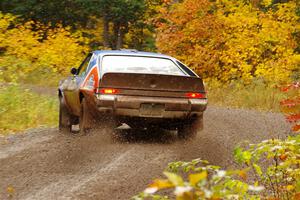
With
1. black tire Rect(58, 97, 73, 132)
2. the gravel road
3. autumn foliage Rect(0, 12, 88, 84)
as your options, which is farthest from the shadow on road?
autumn foliage Rect(0, 12, 88, 84)

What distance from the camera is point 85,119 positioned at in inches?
359

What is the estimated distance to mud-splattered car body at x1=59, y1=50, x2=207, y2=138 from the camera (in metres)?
8.47

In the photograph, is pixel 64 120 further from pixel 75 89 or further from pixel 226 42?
pixel 226 42

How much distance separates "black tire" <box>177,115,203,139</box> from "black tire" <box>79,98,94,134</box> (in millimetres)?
1505

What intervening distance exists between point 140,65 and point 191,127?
1303 mm

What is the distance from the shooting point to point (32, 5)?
31.6 m

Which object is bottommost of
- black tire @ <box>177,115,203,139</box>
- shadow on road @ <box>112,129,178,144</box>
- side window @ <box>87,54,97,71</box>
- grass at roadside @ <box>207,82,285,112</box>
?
grass at roadside @ <box>207,82,285,112</box>

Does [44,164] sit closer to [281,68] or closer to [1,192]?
[1,192]

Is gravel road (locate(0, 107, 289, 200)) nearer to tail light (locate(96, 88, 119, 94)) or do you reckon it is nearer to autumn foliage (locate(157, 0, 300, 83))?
tail light (locate(96, 88, 119, 94))

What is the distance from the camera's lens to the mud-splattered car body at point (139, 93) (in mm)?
8469

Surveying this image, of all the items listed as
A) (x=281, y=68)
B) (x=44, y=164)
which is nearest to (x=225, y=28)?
(x=281, y=68)

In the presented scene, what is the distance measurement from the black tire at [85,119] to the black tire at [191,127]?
150 centimetres

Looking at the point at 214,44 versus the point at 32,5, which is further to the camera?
the point at 32,5

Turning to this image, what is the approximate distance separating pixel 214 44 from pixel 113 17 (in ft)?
40.2
